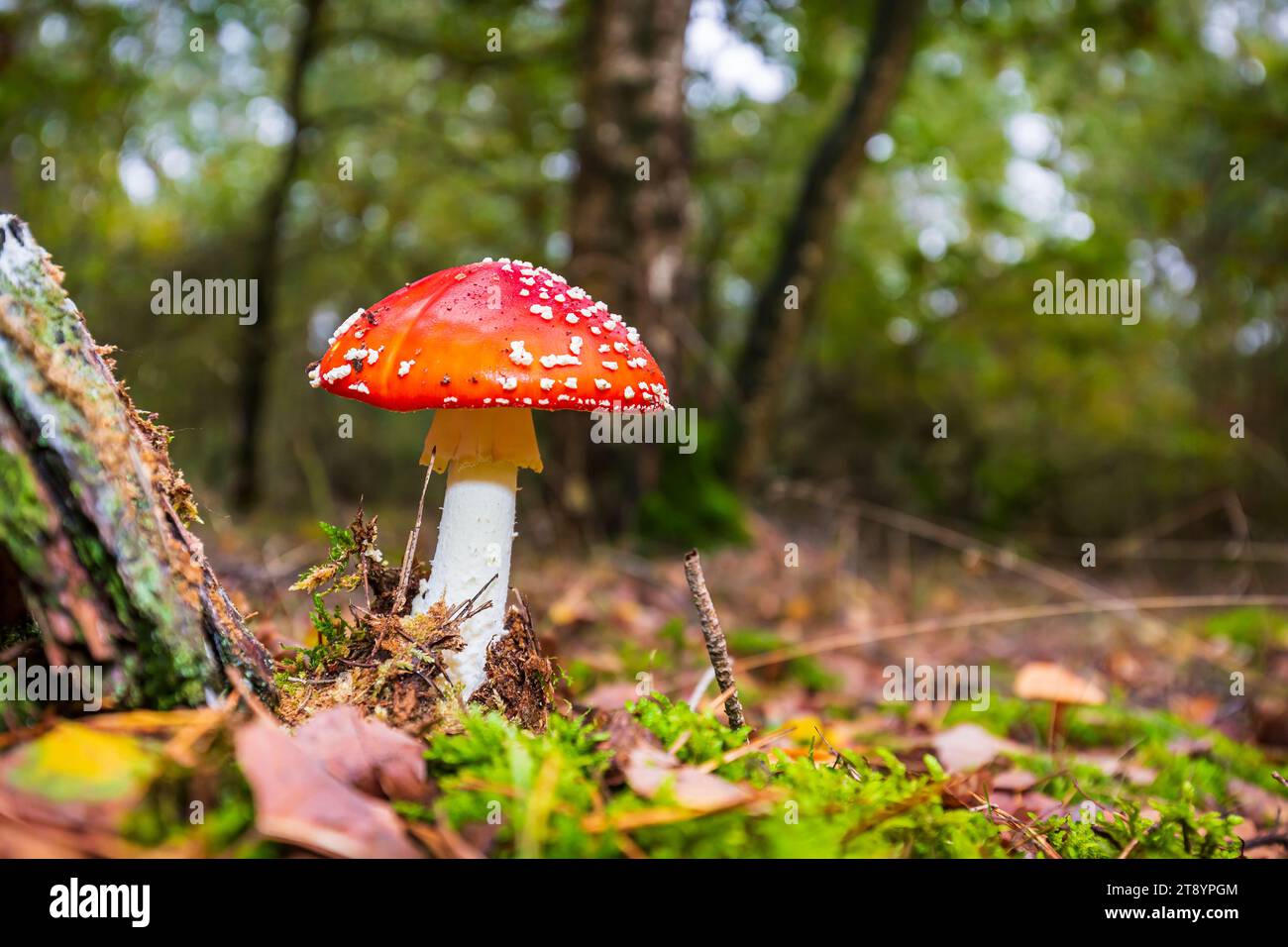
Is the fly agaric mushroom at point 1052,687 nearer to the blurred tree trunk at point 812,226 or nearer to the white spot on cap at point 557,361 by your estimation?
the white spot on cap at point 557,361

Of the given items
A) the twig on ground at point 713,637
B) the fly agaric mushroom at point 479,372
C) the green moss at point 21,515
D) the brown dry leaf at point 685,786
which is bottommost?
the brown dry leaf at point 685,786

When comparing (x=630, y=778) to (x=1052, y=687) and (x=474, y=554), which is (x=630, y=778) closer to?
(x=474, y=554)

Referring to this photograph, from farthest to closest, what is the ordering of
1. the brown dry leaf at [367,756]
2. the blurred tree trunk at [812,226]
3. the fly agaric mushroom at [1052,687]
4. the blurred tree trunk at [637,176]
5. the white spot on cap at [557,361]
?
1. the blurred tree trunk at [812,226]
2. the blurred tree trunk at [637,176]
3. the fly agaric mushroom at [1052,687]
4. the white spot on cap at [557,361]
5. the brown dry leaf at [367,756]

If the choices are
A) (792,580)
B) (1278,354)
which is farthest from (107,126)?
(1278,354)

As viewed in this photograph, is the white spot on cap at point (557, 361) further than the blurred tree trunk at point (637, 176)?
No

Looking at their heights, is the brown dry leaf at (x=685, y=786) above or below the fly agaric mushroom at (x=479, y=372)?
below

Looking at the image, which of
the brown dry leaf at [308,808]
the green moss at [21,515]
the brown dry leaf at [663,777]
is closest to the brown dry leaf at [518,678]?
the brown dry leaf at [663,777]

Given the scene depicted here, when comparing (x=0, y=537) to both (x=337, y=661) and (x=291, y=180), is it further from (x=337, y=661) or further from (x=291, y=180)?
(x=291, y=180)
